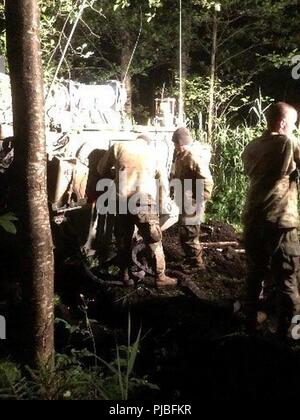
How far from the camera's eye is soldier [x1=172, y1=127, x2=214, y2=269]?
6.31 metres

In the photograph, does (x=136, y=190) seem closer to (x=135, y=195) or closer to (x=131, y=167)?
(x=135, y=195)

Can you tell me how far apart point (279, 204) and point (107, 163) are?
8.06 feet

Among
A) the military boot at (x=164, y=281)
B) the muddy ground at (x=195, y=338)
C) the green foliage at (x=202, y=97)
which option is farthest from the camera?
the green foliage at (x=202, y=97)

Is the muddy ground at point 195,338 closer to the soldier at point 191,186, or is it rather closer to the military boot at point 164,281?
the military boot at point 164,281

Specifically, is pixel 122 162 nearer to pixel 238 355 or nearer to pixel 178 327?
pixel 178 327

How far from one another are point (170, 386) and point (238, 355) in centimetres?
83

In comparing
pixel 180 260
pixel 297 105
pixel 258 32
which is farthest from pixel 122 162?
pixel 297 105

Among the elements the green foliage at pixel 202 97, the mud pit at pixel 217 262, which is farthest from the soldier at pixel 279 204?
the green foliage at pixel 202 97

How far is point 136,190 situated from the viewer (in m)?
5.79

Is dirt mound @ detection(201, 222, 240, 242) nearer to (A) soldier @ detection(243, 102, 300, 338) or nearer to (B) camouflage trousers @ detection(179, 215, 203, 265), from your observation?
(B) camouflage trousers @ detection(179, 215, 203, 265)

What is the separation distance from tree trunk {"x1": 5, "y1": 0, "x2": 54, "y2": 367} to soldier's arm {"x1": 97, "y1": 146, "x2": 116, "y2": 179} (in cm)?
289

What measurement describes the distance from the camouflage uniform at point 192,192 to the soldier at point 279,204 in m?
1.84

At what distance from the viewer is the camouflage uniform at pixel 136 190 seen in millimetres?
5723

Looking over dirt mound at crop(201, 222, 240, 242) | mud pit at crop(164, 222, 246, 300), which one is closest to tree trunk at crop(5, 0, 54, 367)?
mud pit at crop(164, 222, 246, 300)
